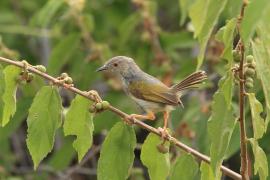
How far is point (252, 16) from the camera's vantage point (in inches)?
90.7

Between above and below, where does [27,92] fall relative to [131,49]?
below

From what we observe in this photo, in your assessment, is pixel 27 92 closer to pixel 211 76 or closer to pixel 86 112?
pixel 211 76

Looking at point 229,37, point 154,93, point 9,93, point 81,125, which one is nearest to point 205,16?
point 229,37

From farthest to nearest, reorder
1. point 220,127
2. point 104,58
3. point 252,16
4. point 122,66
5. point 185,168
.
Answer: point 104,58
point 122,66
point 185,168
point 220,127
point 252,16

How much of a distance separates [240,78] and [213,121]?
195 millimetres

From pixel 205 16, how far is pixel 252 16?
417 millimetres

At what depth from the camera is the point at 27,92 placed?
17.4 feet

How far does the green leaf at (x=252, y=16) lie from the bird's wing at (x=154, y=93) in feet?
5.98

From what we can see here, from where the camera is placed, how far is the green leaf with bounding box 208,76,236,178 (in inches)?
112

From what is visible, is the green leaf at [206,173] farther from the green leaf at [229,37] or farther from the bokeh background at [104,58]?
the bokeh background at [104,58]

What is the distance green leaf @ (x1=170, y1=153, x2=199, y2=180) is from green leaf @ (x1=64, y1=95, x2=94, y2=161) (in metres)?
0.38

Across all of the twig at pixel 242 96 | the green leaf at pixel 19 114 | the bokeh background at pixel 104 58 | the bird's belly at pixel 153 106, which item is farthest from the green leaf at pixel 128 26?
the twig at pixel 242 96

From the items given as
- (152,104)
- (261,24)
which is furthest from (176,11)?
(261,24)

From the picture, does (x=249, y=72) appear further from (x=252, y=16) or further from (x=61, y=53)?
(x=61, y=53)
